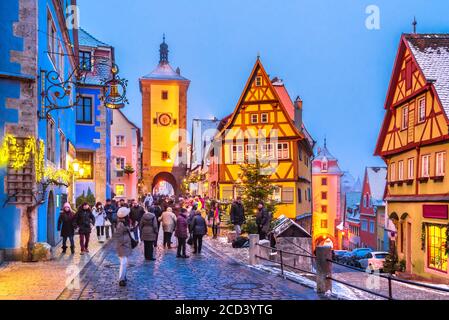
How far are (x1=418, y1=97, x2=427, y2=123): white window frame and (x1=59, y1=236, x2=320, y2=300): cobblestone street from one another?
45.1 ft

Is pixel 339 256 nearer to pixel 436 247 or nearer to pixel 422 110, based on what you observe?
pixel 436 247

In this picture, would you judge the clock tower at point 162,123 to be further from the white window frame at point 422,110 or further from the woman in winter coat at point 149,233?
the woman in winter coat at point 149,233

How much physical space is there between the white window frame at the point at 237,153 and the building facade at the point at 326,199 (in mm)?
38468

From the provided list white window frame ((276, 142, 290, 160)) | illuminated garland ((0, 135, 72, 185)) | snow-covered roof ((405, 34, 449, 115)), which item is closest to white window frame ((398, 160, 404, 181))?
snow-covered roof ((405, 34, 449, 115))

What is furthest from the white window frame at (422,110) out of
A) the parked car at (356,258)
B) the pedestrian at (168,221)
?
the parked car at (356,258)

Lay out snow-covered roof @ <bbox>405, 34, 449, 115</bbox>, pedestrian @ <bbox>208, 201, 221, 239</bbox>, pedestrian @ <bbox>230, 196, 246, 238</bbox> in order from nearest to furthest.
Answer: pedestrian @ <bbox>230, 196, 246, 238</bbox> → snow-covered roof @ <bbox>405, 34, 449, 115</bbox> → pedestrian @ <bbox>208, 201, 221, 239</bbox>

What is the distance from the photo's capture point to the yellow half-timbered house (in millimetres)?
36969

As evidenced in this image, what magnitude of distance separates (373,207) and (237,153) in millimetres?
22575

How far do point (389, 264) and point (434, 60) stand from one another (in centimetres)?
1107

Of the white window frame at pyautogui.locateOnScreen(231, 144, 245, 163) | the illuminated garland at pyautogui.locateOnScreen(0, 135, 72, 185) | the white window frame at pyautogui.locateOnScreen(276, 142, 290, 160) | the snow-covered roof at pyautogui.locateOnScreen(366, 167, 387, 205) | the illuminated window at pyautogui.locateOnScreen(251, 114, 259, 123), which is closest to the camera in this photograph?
the illuminated garland at pyautogui.locateOnScreen(0, 135, 72, 185)

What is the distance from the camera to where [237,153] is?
38188mm

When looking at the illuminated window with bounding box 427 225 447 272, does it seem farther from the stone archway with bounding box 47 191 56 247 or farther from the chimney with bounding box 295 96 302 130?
the chimney with bounding box 295 96 302 130

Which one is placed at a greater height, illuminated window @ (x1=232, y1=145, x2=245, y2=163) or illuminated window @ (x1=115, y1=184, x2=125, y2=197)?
illuminated window @ (x1=232, y1=145, x2=245, y2=163)
